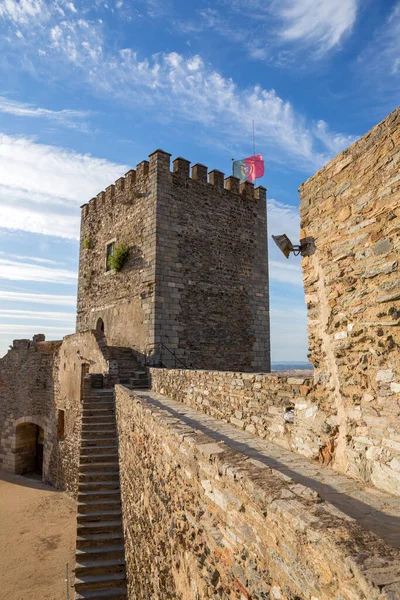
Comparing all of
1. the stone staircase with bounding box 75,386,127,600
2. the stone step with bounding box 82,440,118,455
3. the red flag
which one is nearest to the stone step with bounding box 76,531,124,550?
the stone staircase with bounding box 75,386,127,600

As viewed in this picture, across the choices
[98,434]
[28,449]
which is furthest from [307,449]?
[28,449]

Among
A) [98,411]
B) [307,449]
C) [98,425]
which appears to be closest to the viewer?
[307,449]

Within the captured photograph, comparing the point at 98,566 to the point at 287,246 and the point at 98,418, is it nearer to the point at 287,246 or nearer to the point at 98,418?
the point at 98,418

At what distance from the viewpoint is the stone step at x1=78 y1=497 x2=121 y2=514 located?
7.29 metres

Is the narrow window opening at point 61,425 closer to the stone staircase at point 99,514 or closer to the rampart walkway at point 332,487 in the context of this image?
the stone staircase at point 99,514

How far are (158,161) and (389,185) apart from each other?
11.0 m

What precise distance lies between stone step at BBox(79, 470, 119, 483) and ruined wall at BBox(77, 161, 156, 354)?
5046 mm

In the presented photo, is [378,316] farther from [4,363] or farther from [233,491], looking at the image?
[4,363]

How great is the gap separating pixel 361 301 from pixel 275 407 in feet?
6.69

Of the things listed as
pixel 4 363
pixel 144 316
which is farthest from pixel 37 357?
pixel 144 316

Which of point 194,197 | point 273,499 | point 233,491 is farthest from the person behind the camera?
point 194,197

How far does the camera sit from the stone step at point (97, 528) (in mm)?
6938

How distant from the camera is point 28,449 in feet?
55.0

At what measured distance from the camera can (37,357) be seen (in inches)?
656
